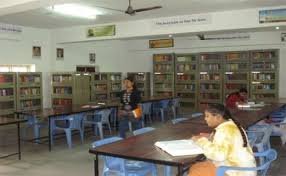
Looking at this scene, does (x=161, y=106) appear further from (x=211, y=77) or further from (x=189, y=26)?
(x=189, y=26)

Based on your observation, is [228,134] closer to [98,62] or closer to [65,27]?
[65,27]

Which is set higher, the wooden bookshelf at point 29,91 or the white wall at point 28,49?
the white wall at point 28,49

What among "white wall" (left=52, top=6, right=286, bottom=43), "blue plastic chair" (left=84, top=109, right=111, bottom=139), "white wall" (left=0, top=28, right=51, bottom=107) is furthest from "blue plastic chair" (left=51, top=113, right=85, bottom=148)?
"white wall" (left=0, top=28, right=51, bottom=107)

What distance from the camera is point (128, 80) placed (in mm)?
6508

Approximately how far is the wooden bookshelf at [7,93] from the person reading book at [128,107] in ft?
13.7

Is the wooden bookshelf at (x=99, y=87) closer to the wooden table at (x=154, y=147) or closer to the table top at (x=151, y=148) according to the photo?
the wooden table at (x=154, y=147)

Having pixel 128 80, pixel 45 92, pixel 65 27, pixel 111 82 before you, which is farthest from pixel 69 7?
pixel 111 82

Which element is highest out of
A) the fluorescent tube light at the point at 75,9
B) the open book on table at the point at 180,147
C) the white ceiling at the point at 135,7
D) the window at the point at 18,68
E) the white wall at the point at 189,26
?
the white ceiling at the point at 135,7

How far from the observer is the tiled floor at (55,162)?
17.6 ft

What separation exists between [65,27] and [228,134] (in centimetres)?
863

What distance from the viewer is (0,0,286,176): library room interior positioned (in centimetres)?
337

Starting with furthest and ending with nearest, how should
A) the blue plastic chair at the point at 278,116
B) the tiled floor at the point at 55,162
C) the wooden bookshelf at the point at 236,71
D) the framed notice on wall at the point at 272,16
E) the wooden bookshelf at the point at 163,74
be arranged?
the wooden bookshelf at the point at 163,74 → the wooden bookshelf at the point at 236,71 → the blue plastic chair at the point at 278,116 → the framed notice on wall at the point at 272,16 → the tiled floor at the point at 55,162

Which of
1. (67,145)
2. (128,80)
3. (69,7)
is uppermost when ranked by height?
(69,7)

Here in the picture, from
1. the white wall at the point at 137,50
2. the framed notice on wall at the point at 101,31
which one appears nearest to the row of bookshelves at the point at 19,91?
the white wall at the point at 137,50
